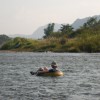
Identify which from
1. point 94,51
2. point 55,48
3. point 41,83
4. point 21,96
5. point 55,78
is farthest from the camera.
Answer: point 55,48

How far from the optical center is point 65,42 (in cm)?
18612

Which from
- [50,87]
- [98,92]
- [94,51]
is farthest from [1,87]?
[94,51]

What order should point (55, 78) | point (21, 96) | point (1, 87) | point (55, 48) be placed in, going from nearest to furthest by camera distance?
point (21, 96), point (1, 87), point (55, 78), point (55, 48)

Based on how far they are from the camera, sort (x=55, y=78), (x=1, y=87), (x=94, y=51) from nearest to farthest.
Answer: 1. (x=1, y=87)
2. (x=55, y=78)
3. (x=94, y=51)

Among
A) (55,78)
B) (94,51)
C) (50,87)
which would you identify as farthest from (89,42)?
(50,87)

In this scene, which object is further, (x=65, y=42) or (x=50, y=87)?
(x=65, y=42)

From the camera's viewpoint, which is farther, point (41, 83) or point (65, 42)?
point (65, 42)

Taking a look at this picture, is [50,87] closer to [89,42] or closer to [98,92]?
[98,92]

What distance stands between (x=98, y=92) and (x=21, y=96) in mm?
8715

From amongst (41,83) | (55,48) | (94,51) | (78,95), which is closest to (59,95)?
(78,95)

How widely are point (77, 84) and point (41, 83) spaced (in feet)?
17.1

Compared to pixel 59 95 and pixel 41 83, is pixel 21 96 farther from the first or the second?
pixel 41 83

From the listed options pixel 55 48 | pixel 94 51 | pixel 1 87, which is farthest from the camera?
pixel 55 48

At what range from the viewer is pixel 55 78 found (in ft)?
191
